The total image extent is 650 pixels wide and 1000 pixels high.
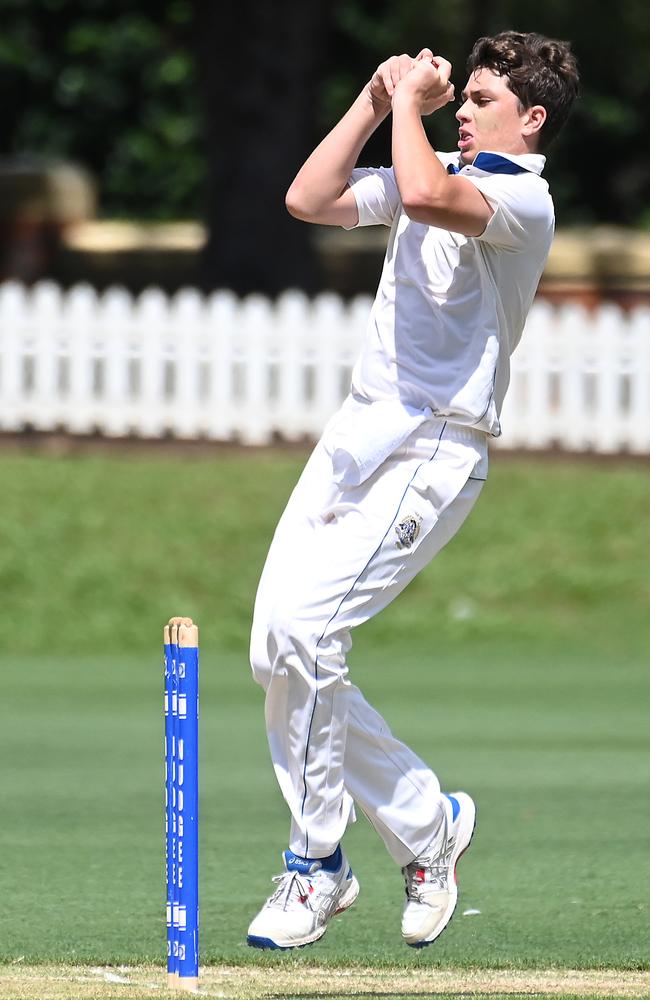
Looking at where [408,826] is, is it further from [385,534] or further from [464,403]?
[464,403]

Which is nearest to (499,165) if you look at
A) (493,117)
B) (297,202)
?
(493,117)

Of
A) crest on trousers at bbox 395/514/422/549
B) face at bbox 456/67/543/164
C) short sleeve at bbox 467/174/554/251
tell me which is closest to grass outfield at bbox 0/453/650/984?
crest on trousers at bbox 395/514/422/549

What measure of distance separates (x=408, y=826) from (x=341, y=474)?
0.85 m

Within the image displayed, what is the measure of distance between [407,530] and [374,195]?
2.68 feet

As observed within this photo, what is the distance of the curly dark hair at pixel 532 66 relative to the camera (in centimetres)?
444

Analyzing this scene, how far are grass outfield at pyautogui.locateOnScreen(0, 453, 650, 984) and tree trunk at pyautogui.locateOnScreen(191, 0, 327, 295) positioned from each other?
3.55 m

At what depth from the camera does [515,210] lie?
4398 millimetres

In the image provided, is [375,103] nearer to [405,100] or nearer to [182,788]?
[405,100]

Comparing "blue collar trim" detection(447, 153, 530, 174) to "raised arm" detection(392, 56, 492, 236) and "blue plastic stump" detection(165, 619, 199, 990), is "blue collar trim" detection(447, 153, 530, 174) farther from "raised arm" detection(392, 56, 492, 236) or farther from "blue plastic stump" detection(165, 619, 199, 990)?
"blue plastic stump" detection(165, 619, 199, 990)

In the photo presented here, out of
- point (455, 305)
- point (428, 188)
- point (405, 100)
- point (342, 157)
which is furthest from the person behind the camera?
point (342, 157)

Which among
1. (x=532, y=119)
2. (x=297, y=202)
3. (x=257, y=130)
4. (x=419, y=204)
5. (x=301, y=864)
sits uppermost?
(x=532, y=119)

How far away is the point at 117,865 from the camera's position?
19.3ft

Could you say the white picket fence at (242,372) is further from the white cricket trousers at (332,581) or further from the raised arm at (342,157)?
the white cricket trousers at (332,581)

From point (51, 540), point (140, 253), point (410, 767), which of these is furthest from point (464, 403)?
point (140, 253)
